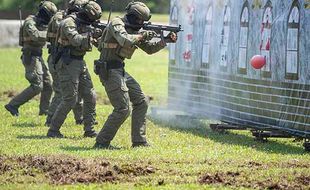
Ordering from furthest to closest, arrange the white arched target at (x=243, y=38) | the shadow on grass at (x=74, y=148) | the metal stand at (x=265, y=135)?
1. the white arched target at (x=243, y=38)
2. the metal stand at (x=265, y=135)
3. the shadow on grass at (x=74, y=148)

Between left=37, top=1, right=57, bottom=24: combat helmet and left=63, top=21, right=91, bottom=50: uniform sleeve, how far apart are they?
3206mm

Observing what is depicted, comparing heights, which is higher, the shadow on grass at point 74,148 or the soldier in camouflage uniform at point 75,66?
the soldier in camouflage uniform at point 75,66

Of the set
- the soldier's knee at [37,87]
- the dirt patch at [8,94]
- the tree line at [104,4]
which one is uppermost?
the tree line at [104,4]

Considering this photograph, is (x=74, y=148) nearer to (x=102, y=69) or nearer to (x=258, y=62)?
(x=102, y=69)

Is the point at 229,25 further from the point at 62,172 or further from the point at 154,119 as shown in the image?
the point at 62,172

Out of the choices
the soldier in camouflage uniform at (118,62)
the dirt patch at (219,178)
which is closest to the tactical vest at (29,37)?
the soldier in camouflage uniform at (118,62)

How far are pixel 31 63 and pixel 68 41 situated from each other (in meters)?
3.80

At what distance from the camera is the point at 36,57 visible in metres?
20.7

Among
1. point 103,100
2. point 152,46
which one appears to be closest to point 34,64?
point 103,100

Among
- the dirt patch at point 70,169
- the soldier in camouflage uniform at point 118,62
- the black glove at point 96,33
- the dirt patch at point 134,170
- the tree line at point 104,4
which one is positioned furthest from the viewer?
the tree line at point 104,4

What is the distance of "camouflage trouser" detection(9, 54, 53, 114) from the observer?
20609mm

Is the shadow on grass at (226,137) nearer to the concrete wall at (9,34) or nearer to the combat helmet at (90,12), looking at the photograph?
the combat helmet at (90,12)

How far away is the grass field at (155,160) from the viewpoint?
40.5 ft

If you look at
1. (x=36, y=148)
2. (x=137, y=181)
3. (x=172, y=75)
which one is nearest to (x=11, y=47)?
(x=172, y=75)
